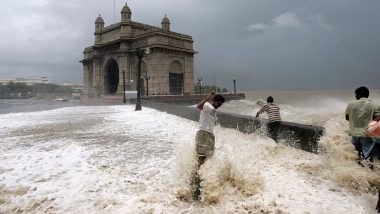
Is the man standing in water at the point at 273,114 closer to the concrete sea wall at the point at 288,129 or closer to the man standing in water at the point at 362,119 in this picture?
the concrete sea wall at the point at 288,129

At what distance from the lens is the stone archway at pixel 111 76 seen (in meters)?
58.0

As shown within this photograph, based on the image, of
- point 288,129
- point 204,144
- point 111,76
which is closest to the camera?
point 204,144

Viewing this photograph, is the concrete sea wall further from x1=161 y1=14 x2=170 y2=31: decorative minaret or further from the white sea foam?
x1=161 y1=14 x2=170 y2=31: decorative minaret

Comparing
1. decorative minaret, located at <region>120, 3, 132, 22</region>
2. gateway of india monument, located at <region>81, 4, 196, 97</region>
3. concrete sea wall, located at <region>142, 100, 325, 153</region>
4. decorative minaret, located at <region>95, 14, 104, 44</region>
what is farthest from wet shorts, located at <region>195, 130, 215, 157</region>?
decorative minaret, located at <region>95, 14, 104, 44</region>

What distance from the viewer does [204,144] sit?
496 centimetres

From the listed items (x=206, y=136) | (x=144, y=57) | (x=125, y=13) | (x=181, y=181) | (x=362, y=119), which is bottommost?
(x=181, y=181)

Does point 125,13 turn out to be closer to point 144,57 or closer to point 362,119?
point 144,57

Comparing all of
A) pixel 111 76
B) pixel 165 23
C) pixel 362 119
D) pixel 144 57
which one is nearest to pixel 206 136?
pixel 362 119

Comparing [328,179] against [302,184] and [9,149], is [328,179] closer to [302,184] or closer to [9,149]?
[302,184]

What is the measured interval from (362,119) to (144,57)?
153 ft

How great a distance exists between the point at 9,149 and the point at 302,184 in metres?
7.25

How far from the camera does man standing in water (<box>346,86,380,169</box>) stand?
5.08 meters

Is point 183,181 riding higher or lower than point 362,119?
lower

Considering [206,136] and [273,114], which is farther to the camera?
[273,114]
